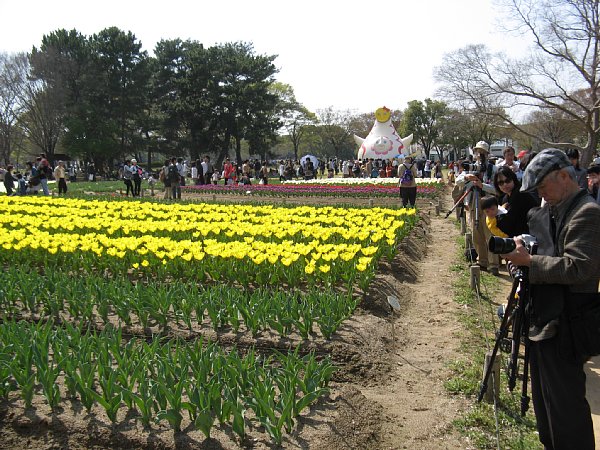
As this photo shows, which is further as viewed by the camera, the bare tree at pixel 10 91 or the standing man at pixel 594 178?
the bare tree at pixel 10 91

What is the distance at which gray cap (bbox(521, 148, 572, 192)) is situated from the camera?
2852 mm

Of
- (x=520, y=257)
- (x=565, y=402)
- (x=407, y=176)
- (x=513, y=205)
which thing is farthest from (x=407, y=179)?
(x=565, y=402)

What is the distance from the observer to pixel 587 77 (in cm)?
2622

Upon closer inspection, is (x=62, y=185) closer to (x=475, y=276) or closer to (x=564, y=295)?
(x=475, y=276)

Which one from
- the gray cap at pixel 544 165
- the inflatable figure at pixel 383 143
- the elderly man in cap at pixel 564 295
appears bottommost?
the elderly man in cap at pixel 564 295

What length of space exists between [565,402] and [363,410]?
1.55 m

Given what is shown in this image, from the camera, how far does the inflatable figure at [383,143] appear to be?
43.8m

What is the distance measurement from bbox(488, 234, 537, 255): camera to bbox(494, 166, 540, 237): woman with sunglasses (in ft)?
9.28

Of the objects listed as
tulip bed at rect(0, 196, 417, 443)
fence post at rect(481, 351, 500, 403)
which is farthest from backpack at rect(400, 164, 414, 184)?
fence post at rect(481, 351, 500, 403)

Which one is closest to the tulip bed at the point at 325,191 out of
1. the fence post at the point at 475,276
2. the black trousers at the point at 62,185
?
the black trousers at the point at 62,185

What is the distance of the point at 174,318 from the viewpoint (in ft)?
18.7

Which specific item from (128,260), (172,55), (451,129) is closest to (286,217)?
(128,260)

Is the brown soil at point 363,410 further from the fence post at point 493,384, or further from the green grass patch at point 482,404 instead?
the fence post at point 493,384

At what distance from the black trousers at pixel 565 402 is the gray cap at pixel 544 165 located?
0.86 m
